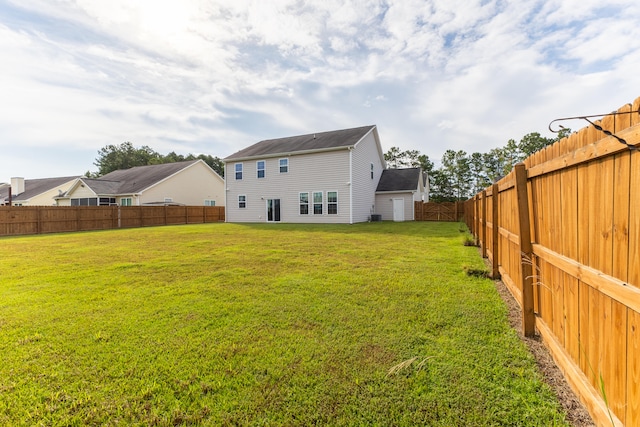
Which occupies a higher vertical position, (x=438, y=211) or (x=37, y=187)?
(x=37, y=187)

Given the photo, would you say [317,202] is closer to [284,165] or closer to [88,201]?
[284,165]

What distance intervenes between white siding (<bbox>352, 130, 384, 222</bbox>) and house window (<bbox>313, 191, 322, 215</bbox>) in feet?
7.66

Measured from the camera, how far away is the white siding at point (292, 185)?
60.9 ft

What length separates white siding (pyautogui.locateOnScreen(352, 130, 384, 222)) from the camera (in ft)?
62.0

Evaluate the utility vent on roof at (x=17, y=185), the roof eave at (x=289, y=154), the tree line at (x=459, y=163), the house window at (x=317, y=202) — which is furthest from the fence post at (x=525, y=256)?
the utility vent on roof at (x=17, y=185)

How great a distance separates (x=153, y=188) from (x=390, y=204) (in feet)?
70.1

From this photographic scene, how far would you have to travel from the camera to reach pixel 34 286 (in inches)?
187

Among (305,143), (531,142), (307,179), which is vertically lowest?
(307,179)

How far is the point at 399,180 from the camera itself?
23.0 m

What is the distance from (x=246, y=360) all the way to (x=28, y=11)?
1147 centimetres

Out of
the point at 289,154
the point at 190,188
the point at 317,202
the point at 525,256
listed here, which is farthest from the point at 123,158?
the point at 525,256

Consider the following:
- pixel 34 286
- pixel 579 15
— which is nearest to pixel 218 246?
pixel 34 286

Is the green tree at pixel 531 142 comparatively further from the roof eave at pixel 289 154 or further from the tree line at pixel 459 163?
the roof eave at pixel 289 154

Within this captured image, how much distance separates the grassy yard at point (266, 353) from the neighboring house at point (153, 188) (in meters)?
23.5
